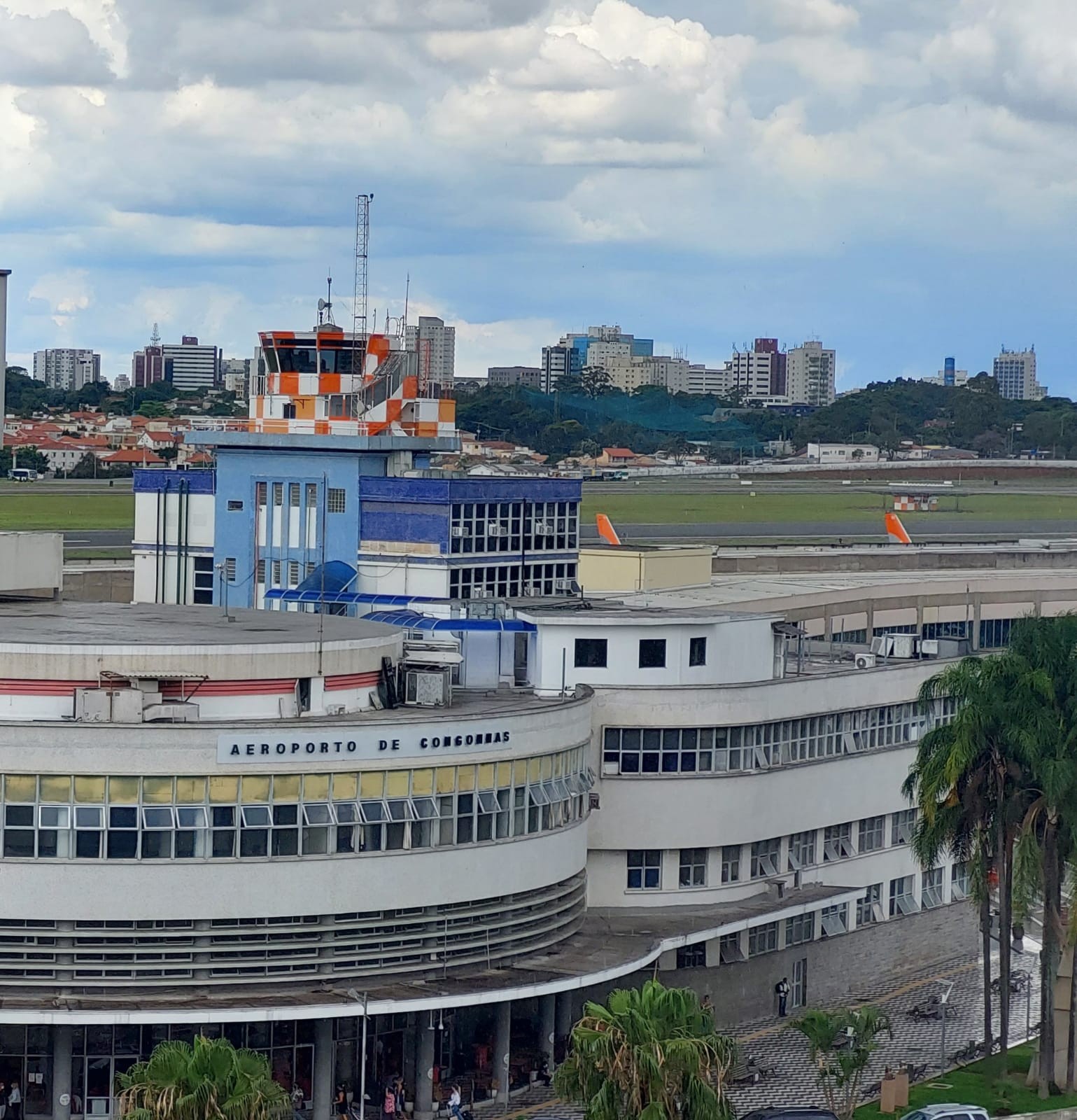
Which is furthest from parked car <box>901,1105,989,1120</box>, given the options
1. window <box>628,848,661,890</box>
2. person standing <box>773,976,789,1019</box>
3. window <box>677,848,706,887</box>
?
person standing <box>773,976,789,1019</box>

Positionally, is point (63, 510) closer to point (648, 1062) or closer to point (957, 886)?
point (957, 886)

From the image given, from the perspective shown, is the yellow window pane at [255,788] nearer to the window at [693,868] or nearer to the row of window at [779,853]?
the row of window at [779,853]

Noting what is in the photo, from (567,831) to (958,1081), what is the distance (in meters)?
11.1

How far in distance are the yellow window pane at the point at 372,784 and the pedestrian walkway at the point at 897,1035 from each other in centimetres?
772

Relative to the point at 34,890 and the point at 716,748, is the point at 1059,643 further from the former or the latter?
the point at 34,890

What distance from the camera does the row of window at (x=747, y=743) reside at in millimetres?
60688

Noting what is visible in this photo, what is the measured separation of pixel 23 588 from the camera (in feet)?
219

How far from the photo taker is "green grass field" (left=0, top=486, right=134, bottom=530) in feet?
438

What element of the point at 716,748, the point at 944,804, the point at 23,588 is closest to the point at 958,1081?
the point at 944,804

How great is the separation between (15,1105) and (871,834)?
28095 millimetres

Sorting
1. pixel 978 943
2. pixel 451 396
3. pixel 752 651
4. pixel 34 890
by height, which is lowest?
pixel 978 943

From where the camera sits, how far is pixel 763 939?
6262 centimetres

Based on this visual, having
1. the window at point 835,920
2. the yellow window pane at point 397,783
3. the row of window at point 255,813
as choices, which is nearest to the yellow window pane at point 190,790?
the row of window at point 255,813

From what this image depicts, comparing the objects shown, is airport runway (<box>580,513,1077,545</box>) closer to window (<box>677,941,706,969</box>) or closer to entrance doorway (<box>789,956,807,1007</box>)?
entrance doorway (<box>789,956,807,1007</box>)
